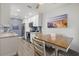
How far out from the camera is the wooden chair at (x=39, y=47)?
4.38 ft

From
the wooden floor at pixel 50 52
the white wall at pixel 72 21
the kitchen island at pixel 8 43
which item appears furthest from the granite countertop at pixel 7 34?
the white wall at pixel 72 21

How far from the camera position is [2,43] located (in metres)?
1.29

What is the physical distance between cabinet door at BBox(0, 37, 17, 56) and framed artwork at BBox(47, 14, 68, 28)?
551mm

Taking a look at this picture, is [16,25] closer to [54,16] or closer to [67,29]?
[54,16]

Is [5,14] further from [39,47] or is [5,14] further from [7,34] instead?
[39,47]

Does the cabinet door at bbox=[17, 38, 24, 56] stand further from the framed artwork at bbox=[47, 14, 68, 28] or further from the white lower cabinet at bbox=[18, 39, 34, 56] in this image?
the framed artwork at bbox=[47, 14, 68, 28]

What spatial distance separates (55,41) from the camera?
1.32 meters

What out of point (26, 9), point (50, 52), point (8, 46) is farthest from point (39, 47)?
point (26, 9)

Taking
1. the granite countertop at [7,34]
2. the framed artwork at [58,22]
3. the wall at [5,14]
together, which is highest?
the wall at [5,14]

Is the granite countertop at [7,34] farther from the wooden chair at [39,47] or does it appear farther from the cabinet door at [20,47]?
the wooden chair at [39,47]

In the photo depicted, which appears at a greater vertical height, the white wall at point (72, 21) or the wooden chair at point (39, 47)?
the white wall at point (72, 21)

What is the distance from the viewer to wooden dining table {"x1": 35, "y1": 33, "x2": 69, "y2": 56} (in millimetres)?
1237

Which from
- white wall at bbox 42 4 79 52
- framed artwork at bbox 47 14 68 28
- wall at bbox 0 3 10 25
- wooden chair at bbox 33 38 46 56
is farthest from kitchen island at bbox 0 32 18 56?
white wall at bbox 42 4 79 52

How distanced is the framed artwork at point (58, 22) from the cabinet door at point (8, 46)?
551 millimetres
